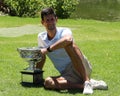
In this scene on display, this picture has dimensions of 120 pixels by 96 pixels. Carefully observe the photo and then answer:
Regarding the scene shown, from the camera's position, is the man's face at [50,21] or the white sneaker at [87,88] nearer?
the white sneaker at [87,88]

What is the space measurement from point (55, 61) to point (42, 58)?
0.21 m

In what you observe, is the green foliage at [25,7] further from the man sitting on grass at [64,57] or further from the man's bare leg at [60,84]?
the man's bare leg at [60,84]

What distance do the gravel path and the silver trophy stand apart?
711 centimetres

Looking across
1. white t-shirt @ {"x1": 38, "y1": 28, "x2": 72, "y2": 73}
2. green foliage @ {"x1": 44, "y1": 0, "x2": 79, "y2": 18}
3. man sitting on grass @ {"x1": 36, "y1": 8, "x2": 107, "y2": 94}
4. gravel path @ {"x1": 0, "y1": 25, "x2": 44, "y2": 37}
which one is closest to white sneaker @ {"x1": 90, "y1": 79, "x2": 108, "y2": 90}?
man sitting on grass @ {"x1": 36, "y1": 8, "x2": 107, "y2": 94}

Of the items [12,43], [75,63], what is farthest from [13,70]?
[12,43]

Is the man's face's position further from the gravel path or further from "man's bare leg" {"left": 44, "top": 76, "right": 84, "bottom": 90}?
the gravel path

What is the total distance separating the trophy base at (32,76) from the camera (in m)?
6.86

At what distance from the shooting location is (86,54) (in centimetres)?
1027

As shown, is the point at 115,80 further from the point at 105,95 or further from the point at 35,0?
the point at 35,0

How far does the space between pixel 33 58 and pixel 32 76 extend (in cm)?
34

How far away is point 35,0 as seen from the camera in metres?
21.1

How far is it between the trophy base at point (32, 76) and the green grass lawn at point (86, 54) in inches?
5.1

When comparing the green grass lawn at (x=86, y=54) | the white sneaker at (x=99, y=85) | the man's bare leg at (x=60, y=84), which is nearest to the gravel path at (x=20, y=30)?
the green grass lawn at (x=86, y=54)

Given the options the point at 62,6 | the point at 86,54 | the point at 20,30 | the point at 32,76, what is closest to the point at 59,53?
the point at 32,76
